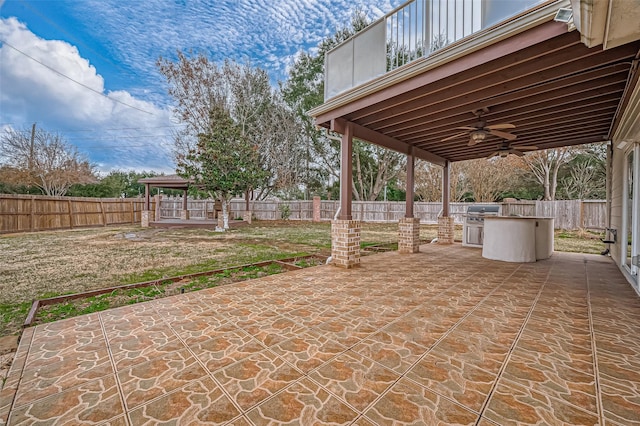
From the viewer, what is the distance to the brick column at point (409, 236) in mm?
6914

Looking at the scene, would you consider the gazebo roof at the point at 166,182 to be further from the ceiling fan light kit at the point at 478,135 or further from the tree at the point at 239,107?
the ceiling fan light kit at the point at 478,135

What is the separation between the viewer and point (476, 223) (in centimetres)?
812

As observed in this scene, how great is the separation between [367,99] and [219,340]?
13.1ft

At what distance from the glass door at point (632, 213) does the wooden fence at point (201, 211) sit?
5218mm

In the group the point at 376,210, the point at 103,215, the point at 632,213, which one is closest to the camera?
the point at 632,213

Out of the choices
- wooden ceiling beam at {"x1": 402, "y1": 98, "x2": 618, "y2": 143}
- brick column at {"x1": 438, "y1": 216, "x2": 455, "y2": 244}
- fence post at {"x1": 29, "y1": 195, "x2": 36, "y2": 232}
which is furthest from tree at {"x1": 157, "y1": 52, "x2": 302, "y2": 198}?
wooden ceiling beam at {"x1": 402, "y1": 98, "x2": 618, "y2": 143}

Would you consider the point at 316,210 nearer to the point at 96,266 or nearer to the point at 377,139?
the point at 377,139

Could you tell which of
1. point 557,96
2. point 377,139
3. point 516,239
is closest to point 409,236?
point 516,239

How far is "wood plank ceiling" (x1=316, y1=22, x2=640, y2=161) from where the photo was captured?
3016 mm

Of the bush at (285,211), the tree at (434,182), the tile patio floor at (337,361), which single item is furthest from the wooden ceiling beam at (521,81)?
the tree at (434,182)

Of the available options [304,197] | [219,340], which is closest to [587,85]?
[219,340]

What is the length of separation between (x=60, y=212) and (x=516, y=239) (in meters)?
17.3

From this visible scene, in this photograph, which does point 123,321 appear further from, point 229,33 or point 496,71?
point 229,33

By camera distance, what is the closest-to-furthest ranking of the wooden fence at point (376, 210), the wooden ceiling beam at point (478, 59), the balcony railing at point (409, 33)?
the wooden ceiling beam at point (478, 59), the balcony railing at point (409, 33), the wooden fence at point (376, 210)
